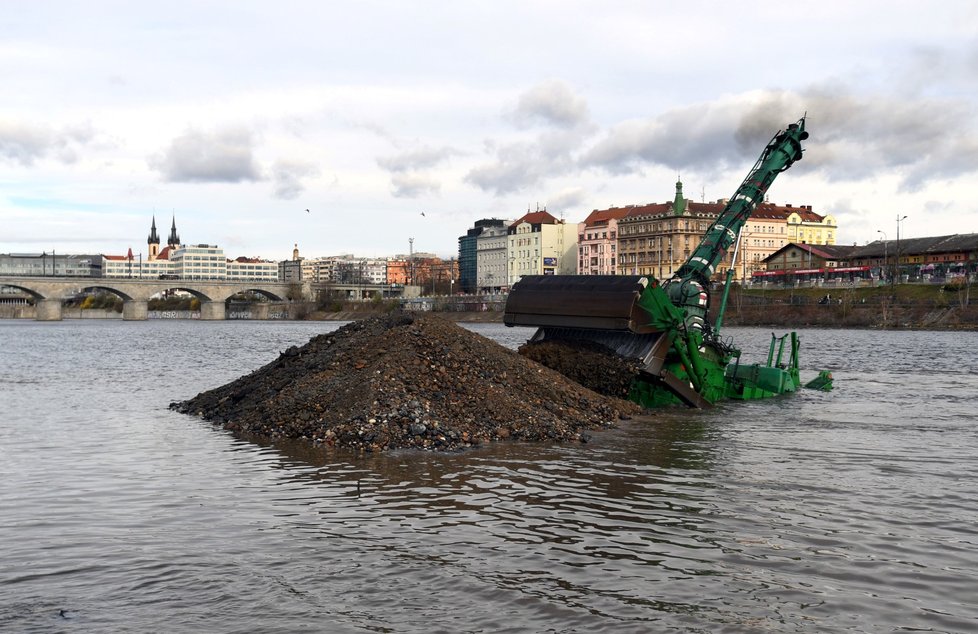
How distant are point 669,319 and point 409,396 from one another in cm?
920

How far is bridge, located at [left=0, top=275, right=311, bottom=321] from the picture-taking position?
147250mm

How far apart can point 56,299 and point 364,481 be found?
6130 inches

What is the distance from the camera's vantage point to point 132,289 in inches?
6063

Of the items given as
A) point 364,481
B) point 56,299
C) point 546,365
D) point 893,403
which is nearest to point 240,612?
point 364,481

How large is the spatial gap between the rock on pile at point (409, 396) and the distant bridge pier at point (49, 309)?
144714 mm

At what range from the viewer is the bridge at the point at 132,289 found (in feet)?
483

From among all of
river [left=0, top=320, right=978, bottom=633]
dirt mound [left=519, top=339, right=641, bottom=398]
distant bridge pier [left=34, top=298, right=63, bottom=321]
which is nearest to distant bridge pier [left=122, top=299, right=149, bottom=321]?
distant bridge pier [left=34, top=298, right=63, bottom=321]

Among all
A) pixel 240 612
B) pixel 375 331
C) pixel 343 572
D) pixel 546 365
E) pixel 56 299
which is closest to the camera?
pixel 240 612

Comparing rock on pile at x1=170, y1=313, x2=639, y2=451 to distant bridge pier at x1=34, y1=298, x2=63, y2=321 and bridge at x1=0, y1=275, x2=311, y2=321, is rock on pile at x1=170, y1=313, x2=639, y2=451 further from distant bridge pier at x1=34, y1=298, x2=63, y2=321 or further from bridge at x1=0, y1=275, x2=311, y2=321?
distant bridge pier at x1=34, y1=298, x2=63, y2=321

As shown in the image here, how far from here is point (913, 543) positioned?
1143 cm

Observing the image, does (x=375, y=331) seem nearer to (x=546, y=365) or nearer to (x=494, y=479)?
(x=546, y=365)

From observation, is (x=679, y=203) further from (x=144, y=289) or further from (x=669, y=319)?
(x=669, y=319)

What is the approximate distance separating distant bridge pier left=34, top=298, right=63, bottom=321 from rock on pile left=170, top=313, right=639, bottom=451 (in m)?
145

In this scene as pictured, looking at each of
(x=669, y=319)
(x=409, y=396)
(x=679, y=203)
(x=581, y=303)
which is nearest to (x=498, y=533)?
(x=409, y=396)
